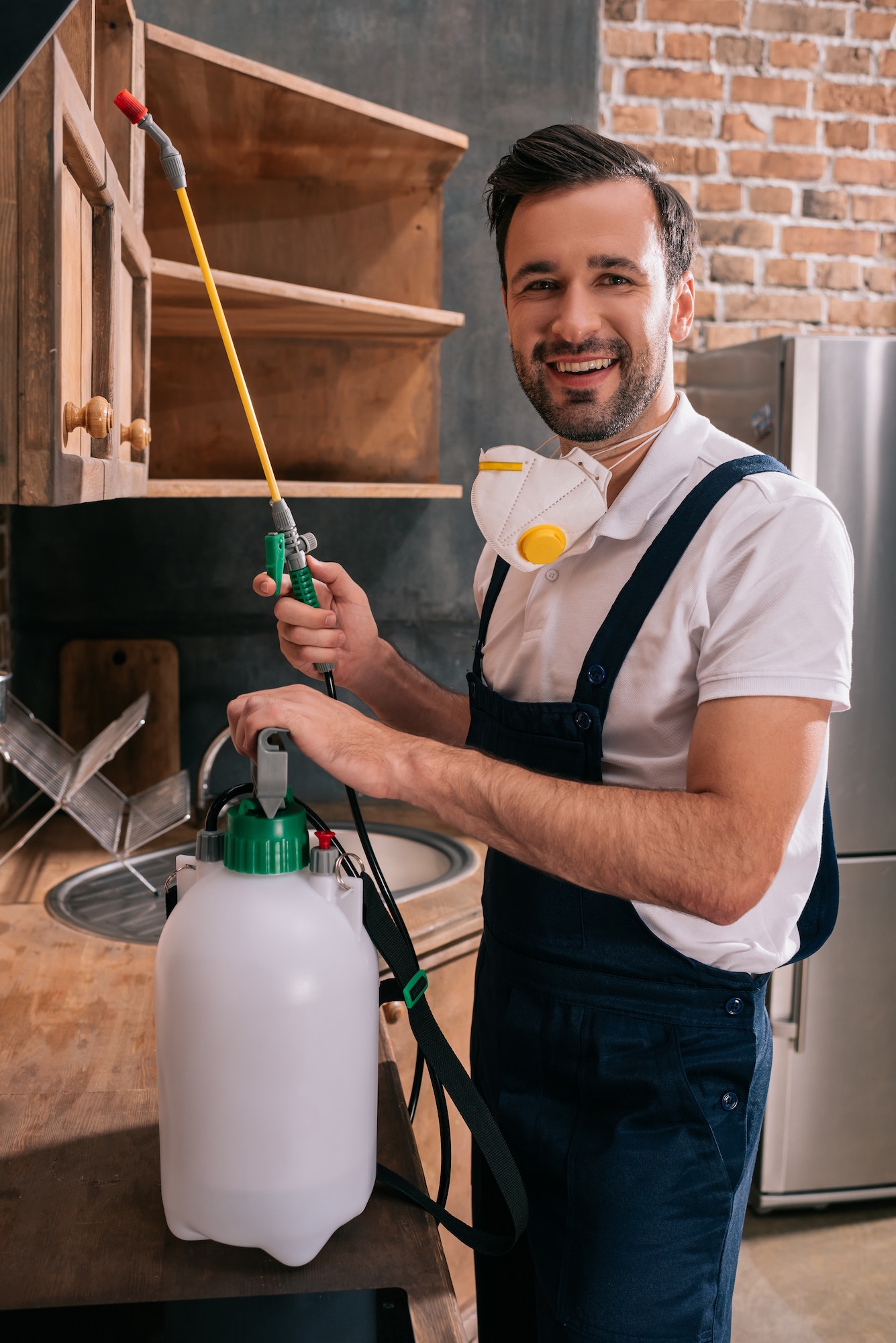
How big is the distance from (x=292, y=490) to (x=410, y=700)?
60 cm

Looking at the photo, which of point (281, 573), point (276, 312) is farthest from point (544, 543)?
point (276, 312)

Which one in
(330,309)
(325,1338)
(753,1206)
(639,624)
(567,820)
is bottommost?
(753,1206)

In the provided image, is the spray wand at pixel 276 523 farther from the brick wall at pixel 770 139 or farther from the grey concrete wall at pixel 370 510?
the brick wall at pixel 770 139

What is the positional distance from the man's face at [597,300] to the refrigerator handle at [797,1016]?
62.5 inches

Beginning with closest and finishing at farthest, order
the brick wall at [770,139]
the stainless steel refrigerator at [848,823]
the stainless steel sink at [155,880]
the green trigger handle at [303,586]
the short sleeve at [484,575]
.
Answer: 1. the green trigger handle at [303,586]
2. the short sleeve at [484,575]
3. the stainless steel sink at [155,880]
4. the stainless steel refrigerator at [848,823]
5. the brick wall at [770,139]

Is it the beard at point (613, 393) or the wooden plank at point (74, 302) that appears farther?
the beard at point (613, 393)

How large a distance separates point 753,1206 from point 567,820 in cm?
196

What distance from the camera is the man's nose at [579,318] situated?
3.70ft

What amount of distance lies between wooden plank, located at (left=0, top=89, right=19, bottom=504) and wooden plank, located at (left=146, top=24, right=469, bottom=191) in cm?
90

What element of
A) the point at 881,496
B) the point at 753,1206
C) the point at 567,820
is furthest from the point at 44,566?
the point at 753,1206

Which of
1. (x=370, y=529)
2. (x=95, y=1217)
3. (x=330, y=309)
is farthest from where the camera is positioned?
(x=370, y=529)

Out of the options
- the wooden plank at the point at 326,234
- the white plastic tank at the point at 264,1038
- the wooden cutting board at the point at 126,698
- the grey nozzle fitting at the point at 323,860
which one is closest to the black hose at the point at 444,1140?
the white plastic tank at the point at 264,1038

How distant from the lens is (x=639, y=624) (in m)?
1.02

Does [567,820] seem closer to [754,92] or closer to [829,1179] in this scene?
[829,1179]
